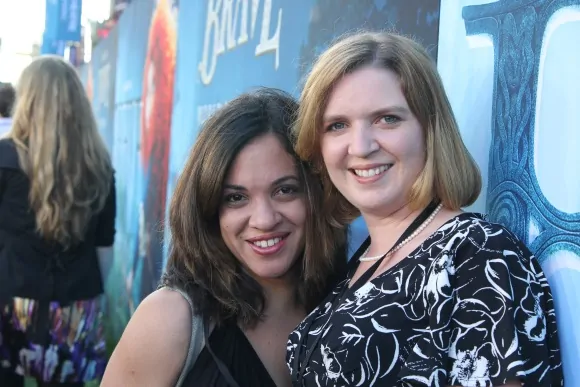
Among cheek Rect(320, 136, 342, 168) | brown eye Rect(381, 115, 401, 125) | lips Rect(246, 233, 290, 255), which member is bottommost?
lips Rect(246, 233, 290, 255)

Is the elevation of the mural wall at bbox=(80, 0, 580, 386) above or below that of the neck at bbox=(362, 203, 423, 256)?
above

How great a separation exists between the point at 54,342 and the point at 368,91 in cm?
268

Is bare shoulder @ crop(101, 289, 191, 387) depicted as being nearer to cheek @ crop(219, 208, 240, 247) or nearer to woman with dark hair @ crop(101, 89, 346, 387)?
woman with dark hair @ crop(101, 89, 346, 387)

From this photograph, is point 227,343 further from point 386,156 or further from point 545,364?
point 545,364

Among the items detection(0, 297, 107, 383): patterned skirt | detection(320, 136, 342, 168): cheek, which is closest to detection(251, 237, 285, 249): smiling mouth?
detection(320, 136, 342, 168): cheek

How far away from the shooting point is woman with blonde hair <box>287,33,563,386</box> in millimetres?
1482

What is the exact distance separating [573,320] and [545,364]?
0.13m

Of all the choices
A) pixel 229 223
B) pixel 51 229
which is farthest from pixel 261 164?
pixel 51 229

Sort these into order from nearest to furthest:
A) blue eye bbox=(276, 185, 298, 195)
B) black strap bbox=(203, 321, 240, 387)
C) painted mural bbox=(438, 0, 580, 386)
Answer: painted mural bbox=(438, 0, 580, 386) → black strap bbox=(203, 321, 240, 387) → blue eye bbox=(276, 185, 298, 195)

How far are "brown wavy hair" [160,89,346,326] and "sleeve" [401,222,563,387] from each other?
75cm

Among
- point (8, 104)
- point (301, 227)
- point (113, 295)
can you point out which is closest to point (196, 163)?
point (301, 227)

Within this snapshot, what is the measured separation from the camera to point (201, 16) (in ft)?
17.6

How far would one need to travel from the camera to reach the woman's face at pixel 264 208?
220 centimetres

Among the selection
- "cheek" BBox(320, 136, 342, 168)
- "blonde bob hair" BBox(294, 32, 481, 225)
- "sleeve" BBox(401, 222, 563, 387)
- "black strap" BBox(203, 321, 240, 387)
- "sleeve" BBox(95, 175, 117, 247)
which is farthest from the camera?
"sleeve" BBox(95, 175, 117, 247)
